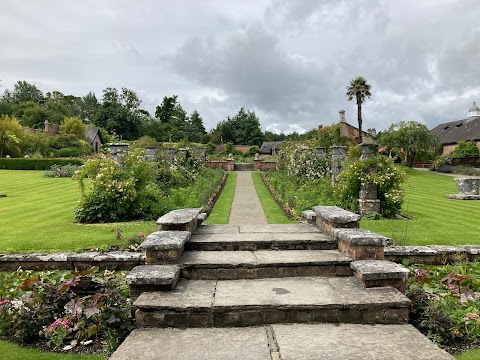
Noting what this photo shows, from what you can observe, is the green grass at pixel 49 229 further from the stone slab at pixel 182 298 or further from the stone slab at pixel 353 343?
the stone slab at pixel 353 343

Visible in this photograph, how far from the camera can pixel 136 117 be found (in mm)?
74375

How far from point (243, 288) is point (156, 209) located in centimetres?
747

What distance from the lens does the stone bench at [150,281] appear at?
404cm

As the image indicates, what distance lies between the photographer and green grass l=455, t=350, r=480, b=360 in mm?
3594

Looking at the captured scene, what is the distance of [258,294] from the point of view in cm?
404

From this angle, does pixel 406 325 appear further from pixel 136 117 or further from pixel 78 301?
pixel 136 117

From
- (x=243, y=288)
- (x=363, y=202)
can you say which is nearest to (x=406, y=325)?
(x=243, y=288)

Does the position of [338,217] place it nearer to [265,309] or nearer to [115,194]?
[265,309]

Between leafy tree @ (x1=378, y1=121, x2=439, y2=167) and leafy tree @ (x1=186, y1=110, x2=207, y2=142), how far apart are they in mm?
37094

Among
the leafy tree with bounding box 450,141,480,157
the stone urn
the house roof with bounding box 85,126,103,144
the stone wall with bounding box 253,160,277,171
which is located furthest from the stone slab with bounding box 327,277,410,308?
the house roof with bounding box 85,126,103,144

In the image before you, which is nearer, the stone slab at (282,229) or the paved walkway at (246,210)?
the stone slab at (282,229)

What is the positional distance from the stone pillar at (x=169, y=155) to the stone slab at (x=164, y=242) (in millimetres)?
13787

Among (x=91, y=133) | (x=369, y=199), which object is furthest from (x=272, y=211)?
(x=91, y=133)

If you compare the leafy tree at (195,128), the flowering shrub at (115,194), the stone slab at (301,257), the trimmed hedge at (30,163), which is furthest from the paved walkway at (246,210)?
the leafy tree at (195,128)
